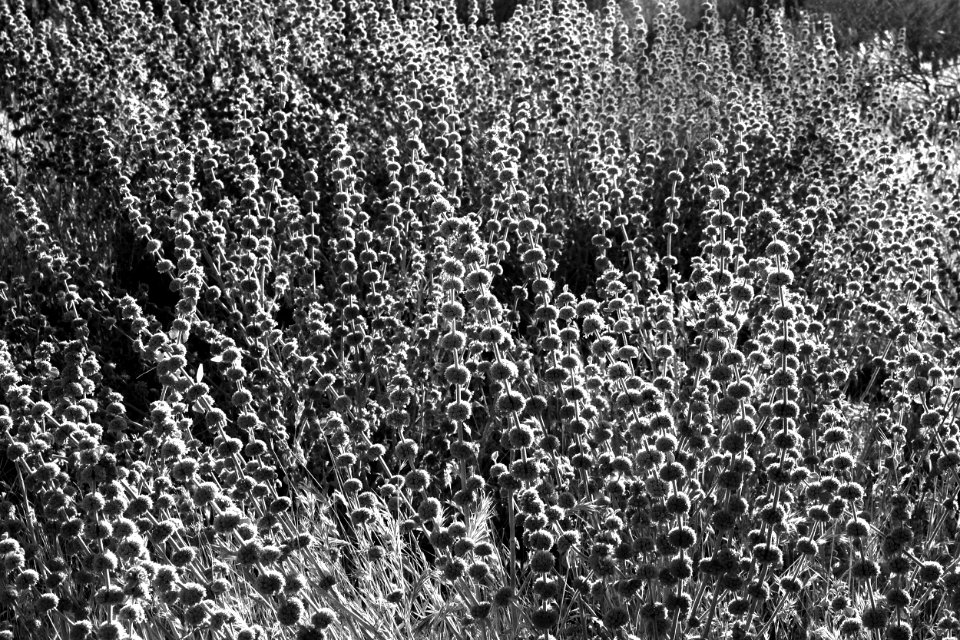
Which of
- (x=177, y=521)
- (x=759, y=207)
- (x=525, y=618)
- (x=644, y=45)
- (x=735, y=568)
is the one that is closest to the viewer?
(x=735, y=568)

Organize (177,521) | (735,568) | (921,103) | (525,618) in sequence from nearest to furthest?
(735,568), (525,618), (177,521), (921,103)

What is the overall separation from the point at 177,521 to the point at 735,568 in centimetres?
161

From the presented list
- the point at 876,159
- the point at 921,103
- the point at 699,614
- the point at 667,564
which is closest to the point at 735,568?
the point at 667,564

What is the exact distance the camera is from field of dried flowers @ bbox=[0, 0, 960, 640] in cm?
247

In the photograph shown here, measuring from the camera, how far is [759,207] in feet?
18.7

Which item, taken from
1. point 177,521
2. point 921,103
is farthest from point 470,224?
point 921,103

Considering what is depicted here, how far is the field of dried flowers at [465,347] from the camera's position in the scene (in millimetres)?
2475

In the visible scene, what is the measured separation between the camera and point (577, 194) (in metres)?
5.76

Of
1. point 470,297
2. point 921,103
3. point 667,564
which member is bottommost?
point 921,103

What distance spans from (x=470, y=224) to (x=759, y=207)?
345 centimetres

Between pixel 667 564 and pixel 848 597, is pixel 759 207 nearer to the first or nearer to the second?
pixel 848 597

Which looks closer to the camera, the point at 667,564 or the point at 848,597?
the point at 667,564

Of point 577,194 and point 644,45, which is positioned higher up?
point 644,45

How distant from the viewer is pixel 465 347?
374cm
